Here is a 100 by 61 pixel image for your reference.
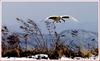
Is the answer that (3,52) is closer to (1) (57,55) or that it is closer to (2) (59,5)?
(1) (57,55)

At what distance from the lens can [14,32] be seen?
1.64 meters

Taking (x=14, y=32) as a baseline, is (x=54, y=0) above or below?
above

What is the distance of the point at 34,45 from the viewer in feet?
5.36

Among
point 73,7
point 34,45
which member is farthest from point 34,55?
point 73,7

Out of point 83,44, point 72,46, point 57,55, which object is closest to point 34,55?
point 57,55

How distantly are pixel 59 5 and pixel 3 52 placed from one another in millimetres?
740

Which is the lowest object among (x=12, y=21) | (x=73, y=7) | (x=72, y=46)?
(x=72, y=46)

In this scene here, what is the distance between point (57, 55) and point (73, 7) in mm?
516

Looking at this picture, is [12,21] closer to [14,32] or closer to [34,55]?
[14,32]

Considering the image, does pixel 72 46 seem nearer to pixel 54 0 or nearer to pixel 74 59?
pixel 74 59

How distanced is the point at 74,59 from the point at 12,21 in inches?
28.9

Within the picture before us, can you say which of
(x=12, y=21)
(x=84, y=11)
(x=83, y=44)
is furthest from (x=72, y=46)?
(x=12, y=21)

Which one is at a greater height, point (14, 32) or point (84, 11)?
point (84, 11)

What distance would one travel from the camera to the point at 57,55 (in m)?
1.63
